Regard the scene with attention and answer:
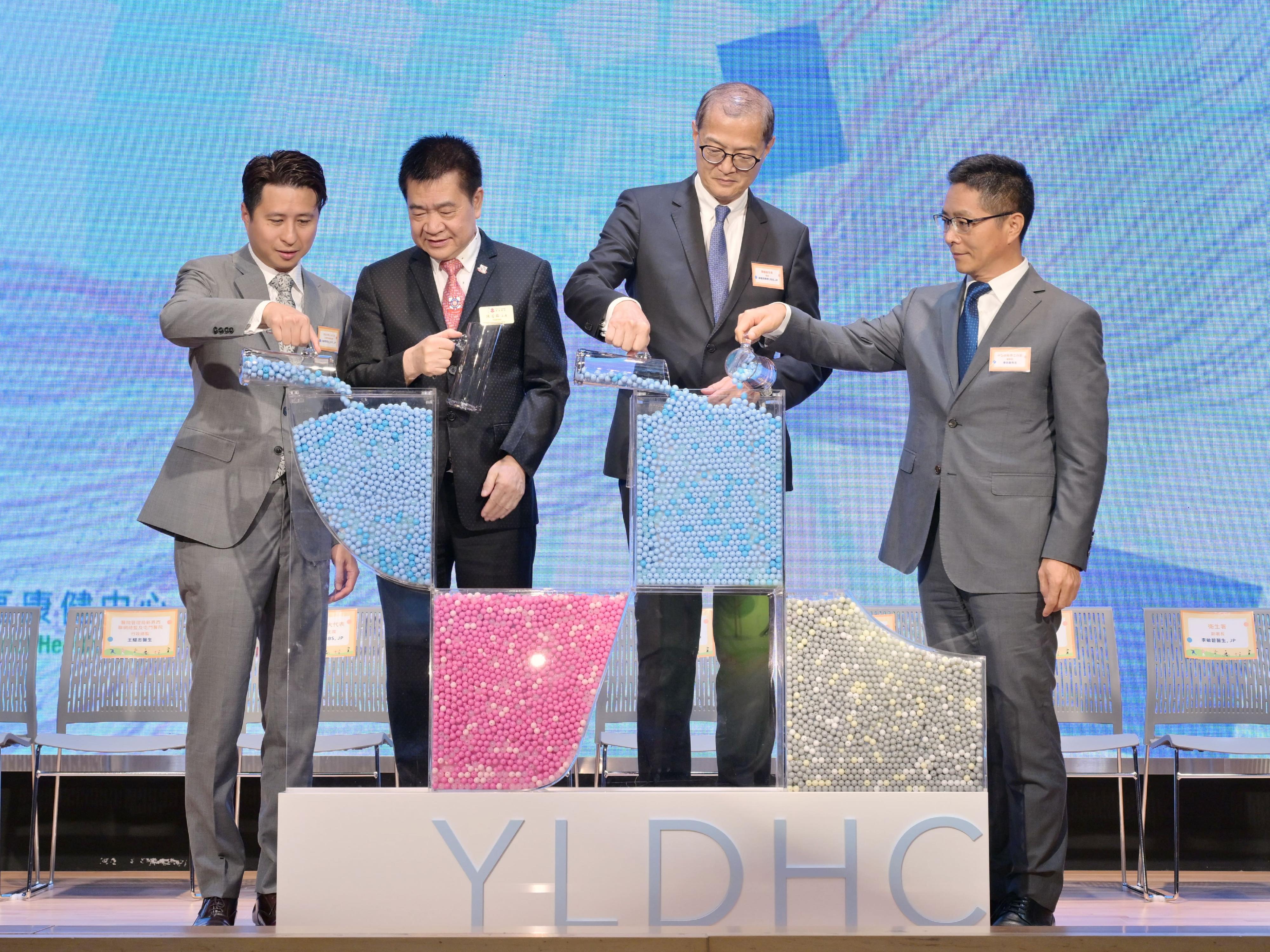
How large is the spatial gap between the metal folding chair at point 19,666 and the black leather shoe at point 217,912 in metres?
1.76

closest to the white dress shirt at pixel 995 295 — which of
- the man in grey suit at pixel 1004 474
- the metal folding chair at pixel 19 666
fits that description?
the man in grey suit at pixel 1004 474

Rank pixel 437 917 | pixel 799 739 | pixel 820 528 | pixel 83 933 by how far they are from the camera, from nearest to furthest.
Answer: pixel 83 933
pixel 437 917
pixel 799 739
pixel 820 528

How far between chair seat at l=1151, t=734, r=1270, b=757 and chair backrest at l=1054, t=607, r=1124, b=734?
0.66 feet

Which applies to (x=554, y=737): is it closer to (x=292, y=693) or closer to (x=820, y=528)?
(x=292, y=693)

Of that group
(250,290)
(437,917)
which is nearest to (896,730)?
(437,917)

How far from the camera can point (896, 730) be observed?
2.10 m

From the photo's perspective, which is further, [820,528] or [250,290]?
[820,528]

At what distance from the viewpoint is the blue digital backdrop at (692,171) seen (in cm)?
439

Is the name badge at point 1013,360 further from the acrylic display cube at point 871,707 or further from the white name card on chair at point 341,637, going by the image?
the white name card on chair at point 341,637

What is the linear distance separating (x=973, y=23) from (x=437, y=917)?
3988 mm

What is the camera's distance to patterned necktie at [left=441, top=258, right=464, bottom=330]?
268 centimetres

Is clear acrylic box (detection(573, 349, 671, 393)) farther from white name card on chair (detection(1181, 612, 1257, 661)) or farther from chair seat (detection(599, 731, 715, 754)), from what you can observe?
white name card on chair (detection(1181, 612, 1257, 661))

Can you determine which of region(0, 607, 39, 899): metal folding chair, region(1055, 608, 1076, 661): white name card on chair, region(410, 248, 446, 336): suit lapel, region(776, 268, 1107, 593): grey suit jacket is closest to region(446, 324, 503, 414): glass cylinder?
region(410, 248, 446, 336): suit lapel

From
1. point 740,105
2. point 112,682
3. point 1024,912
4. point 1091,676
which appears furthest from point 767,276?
point 112,682
